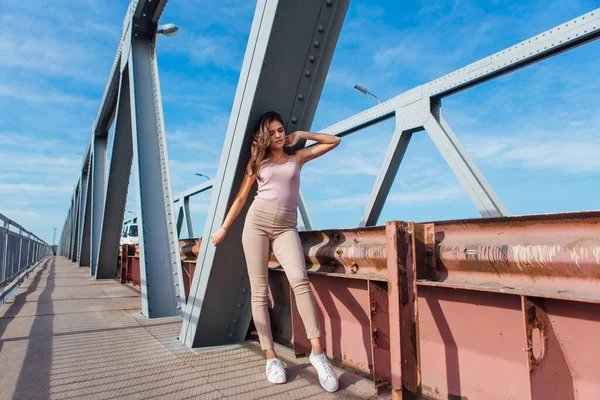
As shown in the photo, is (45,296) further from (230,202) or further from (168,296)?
(230,202)

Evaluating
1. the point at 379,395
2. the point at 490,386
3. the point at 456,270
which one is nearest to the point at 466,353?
the point at 490,386

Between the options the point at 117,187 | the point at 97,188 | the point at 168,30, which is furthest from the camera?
the point at 97,188

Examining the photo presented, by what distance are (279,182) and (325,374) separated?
1.16 metres

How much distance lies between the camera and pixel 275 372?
2408 mm

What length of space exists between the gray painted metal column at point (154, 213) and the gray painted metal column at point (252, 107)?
111 centimetres

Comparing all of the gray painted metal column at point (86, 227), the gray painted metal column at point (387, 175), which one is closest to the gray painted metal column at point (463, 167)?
the gray painted metal column at point (387, 175)

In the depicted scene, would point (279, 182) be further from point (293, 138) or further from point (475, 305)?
point (475, 305)

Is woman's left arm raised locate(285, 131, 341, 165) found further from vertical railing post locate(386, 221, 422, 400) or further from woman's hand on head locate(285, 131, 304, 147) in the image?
vertical railing post locate(386, 221, 422, 400)

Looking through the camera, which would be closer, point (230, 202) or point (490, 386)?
point (490, 386)

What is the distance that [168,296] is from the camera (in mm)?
4508

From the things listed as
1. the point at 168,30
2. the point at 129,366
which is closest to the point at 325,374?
the point at 129,366

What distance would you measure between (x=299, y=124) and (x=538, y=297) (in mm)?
1769

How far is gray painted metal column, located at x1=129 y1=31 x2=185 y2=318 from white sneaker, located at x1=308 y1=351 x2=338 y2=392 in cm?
225

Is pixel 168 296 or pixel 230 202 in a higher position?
pixel 230 202
